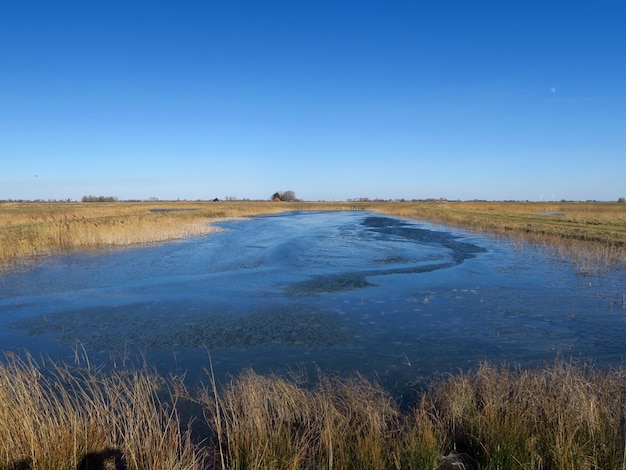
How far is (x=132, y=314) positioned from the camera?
428 inches

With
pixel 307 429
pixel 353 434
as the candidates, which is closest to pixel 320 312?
pixel 307 429

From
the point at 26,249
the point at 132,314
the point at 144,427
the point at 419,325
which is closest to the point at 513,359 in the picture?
the point at 419,325

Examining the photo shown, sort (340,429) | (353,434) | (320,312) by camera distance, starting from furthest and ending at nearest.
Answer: (320,312) < (340,429) < (353,434)

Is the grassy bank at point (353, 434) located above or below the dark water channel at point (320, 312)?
above

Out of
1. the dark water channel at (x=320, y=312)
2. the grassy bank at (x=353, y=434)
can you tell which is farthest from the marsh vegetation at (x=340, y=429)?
the dark water channel at (x=320, y=312)

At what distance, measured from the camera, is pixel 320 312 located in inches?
432

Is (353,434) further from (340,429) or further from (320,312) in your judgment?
(320,312)

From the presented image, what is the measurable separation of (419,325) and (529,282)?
20.6 ft

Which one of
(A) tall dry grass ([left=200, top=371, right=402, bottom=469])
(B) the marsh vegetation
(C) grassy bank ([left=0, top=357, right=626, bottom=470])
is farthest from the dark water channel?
(C) grassy bank ([left=0, top=357, right=626, bottom=470])

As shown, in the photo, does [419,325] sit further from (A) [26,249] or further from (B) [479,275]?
(A) [26,249]

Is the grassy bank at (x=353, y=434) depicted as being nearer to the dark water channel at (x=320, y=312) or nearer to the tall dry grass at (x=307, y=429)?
the tall dry grass at (x=307, y=429)

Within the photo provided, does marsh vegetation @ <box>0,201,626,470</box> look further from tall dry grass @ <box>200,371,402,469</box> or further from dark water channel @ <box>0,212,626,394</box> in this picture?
dark water channel @ <box>0,212,626,394</box>

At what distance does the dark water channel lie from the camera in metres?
7.80

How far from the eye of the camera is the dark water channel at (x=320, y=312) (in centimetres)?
780
